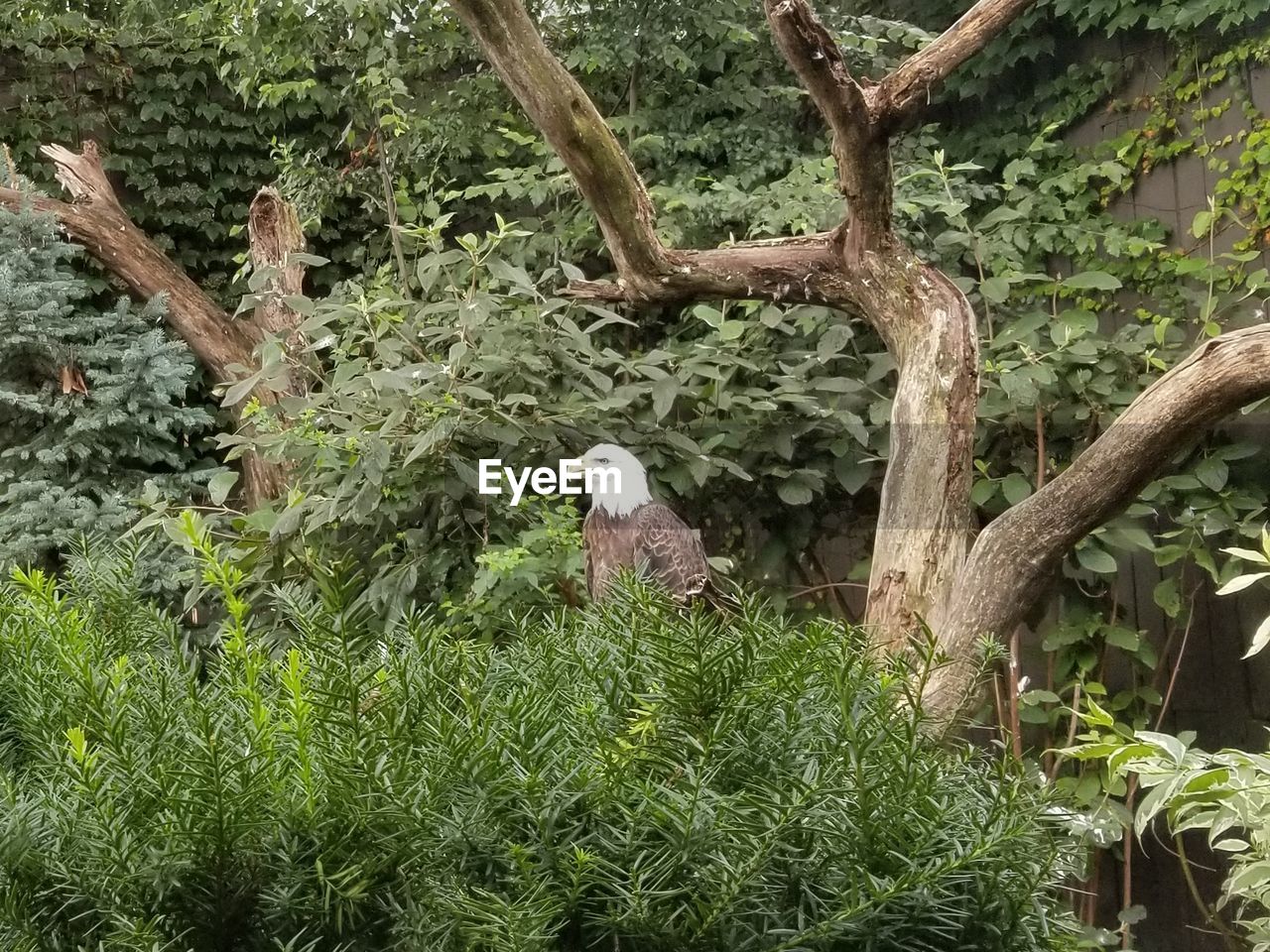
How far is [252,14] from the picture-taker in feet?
5.99

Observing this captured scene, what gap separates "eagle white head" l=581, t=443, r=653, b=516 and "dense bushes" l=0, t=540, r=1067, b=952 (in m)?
0.74

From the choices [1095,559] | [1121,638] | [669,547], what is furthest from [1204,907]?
→ [669,547]

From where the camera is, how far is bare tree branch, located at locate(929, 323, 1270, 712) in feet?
4.08

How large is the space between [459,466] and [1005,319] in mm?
833

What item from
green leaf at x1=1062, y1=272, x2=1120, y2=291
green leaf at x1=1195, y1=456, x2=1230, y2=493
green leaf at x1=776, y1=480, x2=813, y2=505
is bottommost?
green leaf at x1=776, y1=480, x2=813, y2=505

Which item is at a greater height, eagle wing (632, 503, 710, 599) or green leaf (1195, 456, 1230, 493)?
green leaf (1195, 456, 1230, 493)

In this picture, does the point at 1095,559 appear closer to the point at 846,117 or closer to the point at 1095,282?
the point at 1095,282

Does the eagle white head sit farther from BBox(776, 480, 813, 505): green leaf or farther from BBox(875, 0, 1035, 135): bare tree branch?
BBox(875, 0, 1035, 135): bare tree branch

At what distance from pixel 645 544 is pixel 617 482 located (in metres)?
0.11

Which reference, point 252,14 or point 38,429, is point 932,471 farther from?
point 38,429

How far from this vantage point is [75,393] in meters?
1.99

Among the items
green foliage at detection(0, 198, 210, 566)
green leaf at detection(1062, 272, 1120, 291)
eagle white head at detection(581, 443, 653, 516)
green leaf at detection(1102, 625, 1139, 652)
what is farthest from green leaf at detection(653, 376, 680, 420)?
green foliage at detection(0, 198, 210, 566)

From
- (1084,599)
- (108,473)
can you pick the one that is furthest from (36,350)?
(1084,599)

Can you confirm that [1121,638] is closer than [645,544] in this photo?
No
